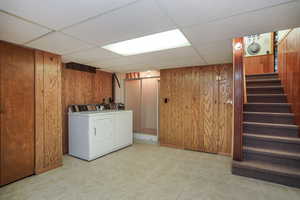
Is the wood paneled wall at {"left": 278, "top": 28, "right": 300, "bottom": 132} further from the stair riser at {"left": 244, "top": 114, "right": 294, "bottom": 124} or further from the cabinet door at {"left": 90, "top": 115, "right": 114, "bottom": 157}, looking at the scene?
the cabinet door at {"left": 90, "top": 115, "right": 114, "bottom": 157}

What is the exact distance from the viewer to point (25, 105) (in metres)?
→ 2.38

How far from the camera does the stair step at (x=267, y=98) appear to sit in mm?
3329

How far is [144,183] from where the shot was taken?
2248 millimetres

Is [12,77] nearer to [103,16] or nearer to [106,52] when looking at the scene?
[106,52]

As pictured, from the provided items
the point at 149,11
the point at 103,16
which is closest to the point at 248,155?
the point at 149,11

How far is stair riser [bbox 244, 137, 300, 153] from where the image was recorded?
244cm

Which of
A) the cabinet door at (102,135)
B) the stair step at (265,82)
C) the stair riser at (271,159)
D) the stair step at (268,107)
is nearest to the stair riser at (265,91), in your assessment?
the stair step at (265,82)

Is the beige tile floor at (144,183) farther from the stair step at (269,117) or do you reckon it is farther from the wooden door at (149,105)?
the wooden door at (149,105)

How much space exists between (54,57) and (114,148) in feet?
7.62

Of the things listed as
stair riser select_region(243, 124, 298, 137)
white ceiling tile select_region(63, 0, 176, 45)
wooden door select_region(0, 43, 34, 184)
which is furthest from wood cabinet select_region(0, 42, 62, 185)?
stair riser select_region(243, 124, 298, 137)

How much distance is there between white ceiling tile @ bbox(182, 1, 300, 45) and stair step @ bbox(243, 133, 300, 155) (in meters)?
1.78

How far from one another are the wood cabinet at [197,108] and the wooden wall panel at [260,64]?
2.22 m

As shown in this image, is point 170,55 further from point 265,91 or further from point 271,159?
point 265,91

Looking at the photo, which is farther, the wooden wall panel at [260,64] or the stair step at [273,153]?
the wooden wall panel at [260,64]
